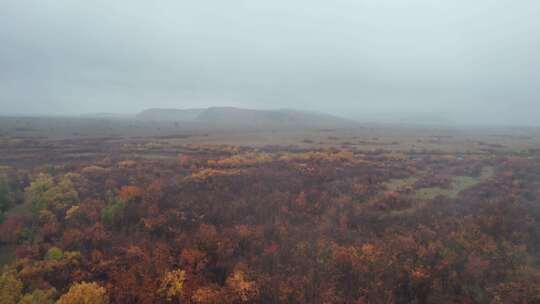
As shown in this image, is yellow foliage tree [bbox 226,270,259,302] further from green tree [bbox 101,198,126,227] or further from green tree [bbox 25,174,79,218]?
green tree [bbox 25,174,79,218]

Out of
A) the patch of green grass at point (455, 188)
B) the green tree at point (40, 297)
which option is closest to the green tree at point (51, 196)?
the green tree at point (40, 297)

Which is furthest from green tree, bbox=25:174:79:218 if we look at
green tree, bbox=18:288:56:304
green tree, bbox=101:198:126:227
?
green tree, bbox=18:288:56:304

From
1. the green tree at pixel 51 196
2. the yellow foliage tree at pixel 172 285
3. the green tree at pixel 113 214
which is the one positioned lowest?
the yellow foliage tree at pixel 172 285

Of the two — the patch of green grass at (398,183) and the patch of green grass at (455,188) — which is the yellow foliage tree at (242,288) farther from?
the patch of green grass at (398,183)

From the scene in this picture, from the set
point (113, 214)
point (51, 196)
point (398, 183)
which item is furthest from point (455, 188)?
point (51, 196)

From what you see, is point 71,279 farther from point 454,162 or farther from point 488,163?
point 488,163

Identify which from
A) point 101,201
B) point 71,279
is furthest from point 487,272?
point 101,201

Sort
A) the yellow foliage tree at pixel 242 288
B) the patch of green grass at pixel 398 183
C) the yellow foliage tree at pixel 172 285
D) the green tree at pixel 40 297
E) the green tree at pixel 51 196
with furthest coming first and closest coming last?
the patch of green grass at pixel 398 183 < the green tree at pixel 51 196 < the yellow foliage tree at pixel 172 285 < the yellow foliage tree at pixel 242 288 < the green tree at pixel 40 297

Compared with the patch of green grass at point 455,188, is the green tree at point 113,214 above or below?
below

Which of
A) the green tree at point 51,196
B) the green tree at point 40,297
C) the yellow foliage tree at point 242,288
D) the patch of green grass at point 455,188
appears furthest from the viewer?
the patch of green grass at point 455,188

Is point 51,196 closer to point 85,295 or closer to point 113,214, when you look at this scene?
point 113,214

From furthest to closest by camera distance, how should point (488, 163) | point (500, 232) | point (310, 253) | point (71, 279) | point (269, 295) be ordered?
point (488, 163)
point (500, 232)
point (310, 253)
point (71, 279)
point (269, 295)
